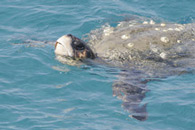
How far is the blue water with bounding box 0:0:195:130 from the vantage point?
22.4ft

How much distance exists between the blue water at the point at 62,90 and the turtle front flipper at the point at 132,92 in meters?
0.13

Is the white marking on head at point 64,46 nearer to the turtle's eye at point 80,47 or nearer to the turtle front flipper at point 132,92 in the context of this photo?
the turtle's eye at point 80,47

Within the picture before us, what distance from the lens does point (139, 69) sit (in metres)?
9.07

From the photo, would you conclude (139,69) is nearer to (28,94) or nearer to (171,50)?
(171,50)

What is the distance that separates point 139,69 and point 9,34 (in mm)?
4694

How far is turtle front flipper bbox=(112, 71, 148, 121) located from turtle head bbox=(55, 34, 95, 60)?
1.12 m

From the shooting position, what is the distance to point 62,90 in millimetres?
8047

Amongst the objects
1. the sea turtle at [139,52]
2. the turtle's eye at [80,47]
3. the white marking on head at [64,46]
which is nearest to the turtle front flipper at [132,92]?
the sea turtle at [139,52]

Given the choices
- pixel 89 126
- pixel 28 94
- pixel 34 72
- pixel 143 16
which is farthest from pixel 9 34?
pixel 89 126

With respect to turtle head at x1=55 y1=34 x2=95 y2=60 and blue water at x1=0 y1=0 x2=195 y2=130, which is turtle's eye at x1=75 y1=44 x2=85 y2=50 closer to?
turtle head at x1=55 y1=34 x2=95 y2=60

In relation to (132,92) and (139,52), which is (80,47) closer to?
(139,52)

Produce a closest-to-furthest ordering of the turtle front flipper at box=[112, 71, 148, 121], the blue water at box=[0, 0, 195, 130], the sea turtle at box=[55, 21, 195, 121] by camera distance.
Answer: the blue water at box=[0, 0, 195, 130] → the turtle front flipper at box=[112, 71, 148, 121] → the sea turtle at box=[55, 21, 195, 121]

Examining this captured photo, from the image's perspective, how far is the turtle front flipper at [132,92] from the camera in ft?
23.5

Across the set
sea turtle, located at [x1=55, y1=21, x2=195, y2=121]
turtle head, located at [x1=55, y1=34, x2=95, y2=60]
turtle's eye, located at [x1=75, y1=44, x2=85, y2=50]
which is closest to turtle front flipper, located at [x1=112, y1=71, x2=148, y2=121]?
sea turtle, located at [x1=55, y1=21, x2=195, y2=121]
